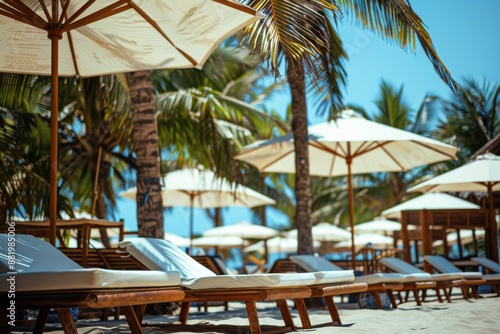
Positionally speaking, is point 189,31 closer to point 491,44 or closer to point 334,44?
point 334,44

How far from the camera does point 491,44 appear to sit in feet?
116

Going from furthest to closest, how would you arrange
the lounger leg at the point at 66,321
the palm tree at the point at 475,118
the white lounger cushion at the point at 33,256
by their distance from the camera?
the palm tree at the point at 475,118 < the white lounger cushion at the point at 33,256 < the lounger leg at the point at 66,321

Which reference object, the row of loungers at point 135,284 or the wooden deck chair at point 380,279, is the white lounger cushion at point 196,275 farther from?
the wooden deck chair at point 380,279

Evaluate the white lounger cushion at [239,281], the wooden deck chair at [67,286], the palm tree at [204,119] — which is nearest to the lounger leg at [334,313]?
the white lounger cushion at [239,281]

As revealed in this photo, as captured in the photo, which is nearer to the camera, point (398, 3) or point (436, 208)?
point (398, 3)

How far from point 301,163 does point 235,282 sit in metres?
5.54

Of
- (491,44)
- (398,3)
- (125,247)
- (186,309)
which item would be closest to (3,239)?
(125,247)

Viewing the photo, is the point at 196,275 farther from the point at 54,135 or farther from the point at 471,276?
the point at 471,276

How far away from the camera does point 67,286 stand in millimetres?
3346

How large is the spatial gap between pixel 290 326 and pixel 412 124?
2296 cm

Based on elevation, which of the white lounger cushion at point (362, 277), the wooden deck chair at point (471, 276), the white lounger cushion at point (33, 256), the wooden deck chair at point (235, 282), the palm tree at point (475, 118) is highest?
the palm tree at point (475, 118)

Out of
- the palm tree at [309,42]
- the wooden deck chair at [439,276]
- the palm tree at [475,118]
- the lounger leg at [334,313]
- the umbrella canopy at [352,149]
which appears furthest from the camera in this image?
the palm tree at [475,118]

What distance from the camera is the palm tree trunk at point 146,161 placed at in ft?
27.2

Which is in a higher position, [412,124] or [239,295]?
[412,124]
